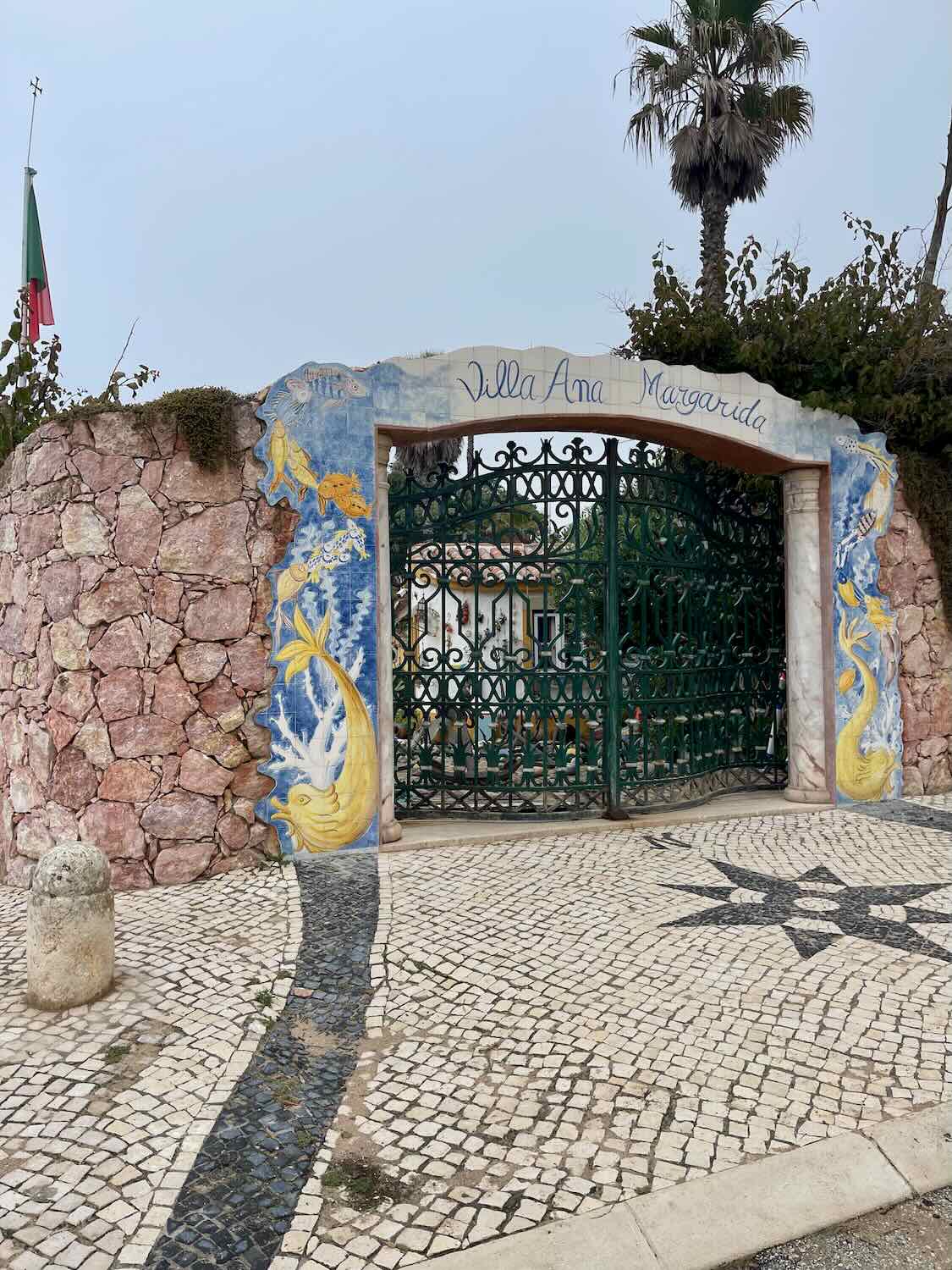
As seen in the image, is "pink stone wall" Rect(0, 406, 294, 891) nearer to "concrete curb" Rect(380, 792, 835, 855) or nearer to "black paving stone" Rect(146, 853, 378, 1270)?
"concrete curb" Rect(380, 792, 835, 855)

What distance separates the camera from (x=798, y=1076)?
2836mm

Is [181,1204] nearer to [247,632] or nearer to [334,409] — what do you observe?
[247,632]

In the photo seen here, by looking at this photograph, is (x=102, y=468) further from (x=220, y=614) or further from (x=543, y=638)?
(x=543, y=638)

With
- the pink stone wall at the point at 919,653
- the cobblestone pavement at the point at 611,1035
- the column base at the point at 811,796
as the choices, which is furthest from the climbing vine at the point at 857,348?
the cobblestone pavement at the point at 611,1035

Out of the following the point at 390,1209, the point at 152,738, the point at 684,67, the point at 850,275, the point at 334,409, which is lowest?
the point at 390,1209

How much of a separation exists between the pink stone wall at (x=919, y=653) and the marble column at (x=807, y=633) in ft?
2.35

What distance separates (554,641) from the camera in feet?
21.9

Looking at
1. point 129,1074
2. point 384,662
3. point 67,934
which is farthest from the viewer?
point 384,662

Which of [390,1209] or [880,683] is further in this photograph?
[880,683]

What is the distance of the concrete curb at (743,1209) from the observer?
207cm

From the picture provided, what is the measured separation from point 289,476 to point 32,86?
7943 millimetres

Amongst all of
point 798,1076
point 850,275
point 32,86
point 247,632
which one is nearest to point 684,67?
point 850,275

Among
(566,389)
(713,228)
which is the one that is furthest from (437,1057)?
(713,228)

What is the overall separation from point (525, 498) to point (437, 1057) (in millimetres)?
4500
